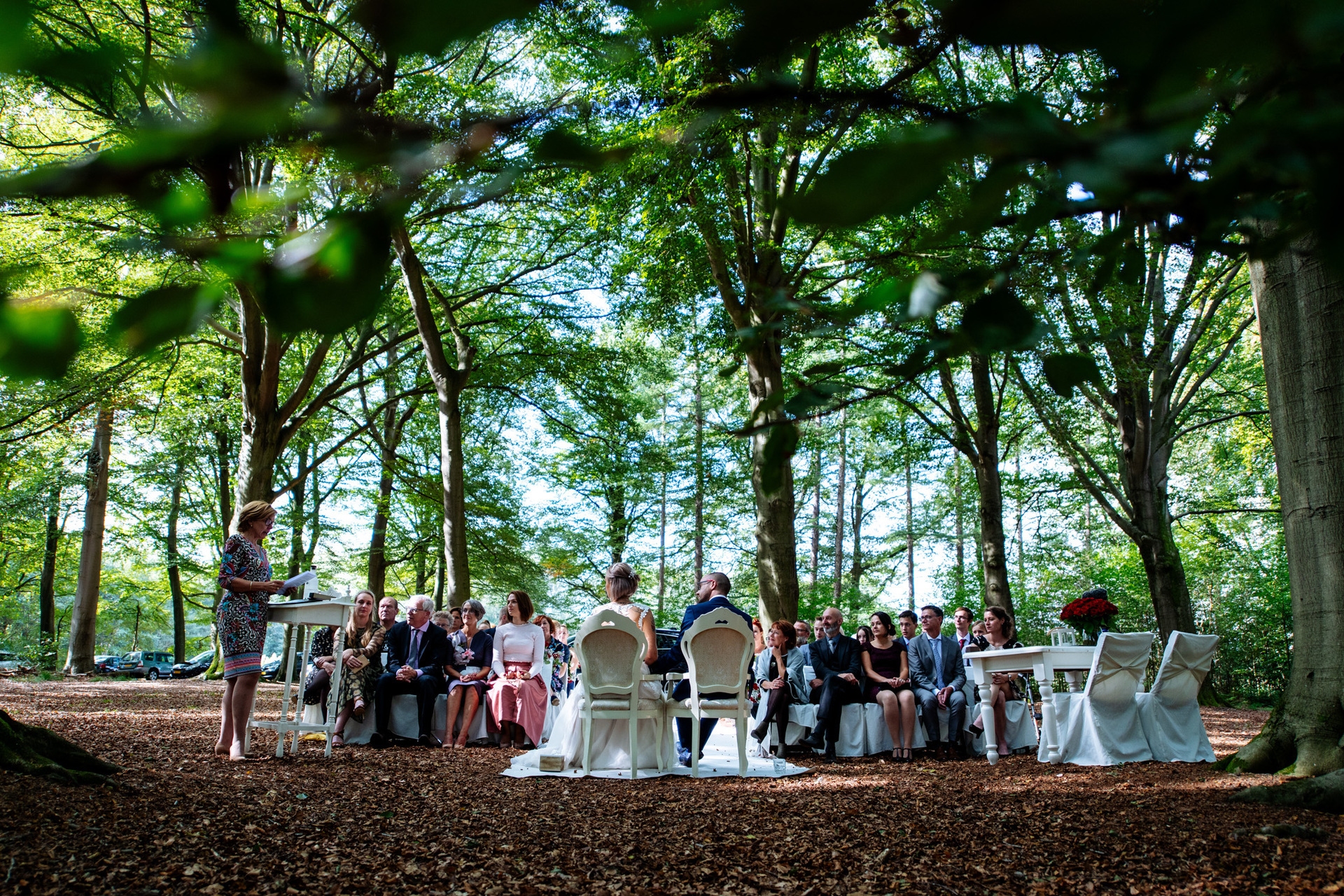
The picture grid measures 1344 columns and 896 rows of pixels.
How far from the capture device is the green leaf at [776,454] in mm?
1153

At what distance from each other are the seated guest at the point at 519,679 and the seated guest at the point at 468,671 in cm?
16

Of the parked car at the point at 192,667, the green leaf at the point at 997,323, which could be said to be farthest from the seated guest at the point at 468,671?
the parked car at the point at 192,667

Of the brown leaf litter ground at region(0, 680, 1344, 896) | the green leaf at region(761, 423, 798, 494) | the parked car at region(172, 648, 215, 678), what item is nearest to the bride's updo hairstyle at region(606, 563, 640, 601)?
the brown leaf litter ground at region(0, 680, 1344, 896)

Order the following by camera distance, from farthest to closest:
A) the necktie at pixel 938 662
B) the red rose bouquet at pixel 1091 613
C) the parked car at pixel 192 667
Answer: the parked car at pixel 192 667, the necktie at pixel 938 662, the red rose bouquet at pixel 1091 613

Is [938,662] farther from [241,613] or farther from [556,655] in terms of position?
[241,613]

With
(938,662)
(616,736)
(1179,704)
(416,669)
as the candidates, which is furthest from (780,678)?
(416,669)

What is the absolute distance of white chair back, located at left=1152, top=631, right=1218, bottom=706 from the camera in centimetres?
705

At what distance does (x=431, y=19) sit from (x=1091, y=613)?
26.4 ft

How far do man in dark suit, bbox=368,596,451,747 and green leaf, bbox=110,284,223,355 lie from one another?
26.7 feet

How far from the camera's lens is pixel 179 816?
374cm

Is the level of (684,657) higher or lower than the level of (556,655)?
higher

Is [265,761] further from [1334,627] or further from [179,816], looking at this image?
[1334,627]

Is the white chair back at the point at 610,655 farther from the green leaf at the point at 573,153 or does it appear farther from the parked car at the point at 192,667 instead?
the parked car at the point at 192,667

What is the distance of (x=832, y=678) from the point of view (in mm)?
7918
